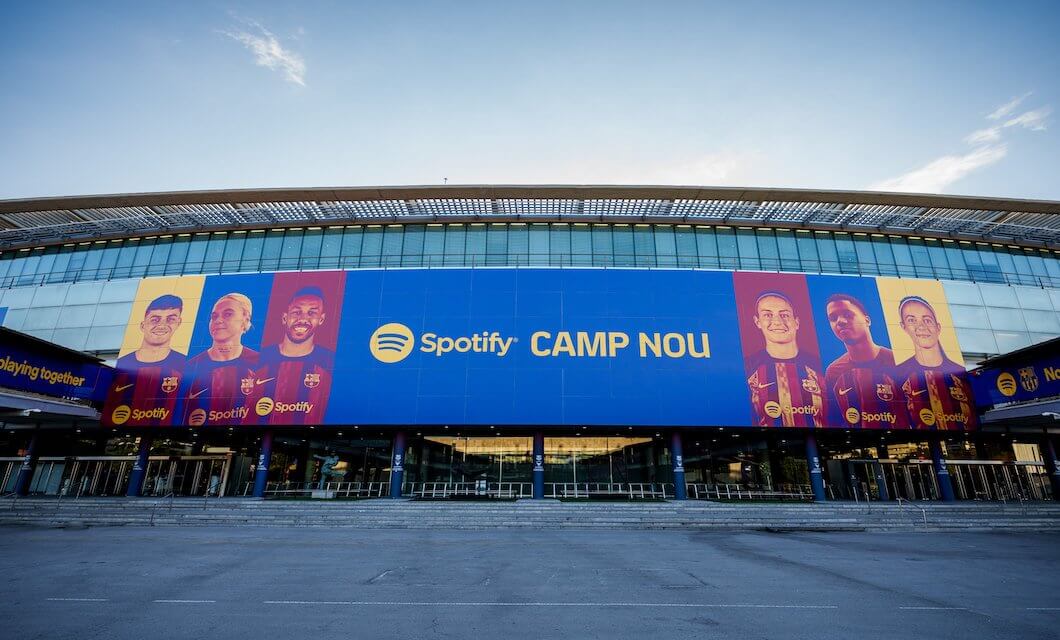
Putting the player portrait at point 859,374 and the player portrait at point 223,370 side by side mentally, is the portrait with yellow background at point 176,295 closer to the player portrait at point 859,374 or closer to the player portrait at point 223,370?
the player portrait at point 223,370

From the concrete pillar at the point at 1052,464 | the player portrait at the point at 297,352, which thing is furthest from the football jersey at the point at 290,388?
the concrete pillar at the point at 1052,464

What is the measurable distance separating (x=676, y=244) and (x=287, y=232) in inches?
967

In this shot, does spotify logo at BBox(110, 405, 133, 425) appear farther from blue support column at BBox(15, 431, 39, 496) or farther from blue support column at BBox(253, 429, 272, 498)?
blue support column at BBox(15, 431, 39, 496)

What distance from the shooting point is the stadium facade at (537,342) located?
25.5 m

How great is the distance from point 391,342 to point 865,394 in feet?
83.7

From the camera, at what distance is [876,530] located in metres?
17.4

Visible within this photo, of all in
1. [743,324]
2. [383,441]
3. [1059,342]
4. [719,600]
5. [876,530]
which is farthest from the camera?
[383,441]

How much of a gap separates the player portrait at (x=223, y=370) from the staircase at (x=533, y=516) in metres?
5.41

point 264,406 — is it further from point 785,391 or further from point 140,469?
point 785,391

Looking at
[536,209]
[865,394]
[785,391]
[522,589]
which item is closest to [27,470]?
[536,209]

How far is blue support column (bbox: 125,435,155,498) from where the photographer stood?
85.0 feet

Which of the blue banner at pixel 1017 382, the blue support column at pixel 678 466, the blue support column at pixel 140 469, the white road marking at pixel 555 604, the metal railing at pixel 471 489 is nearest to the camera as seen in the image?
the white road marking at pixel 555 604

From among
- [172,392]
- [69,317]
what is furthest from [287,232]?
[69,317]

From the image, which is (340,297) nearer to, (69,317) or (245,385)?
(245,385)
